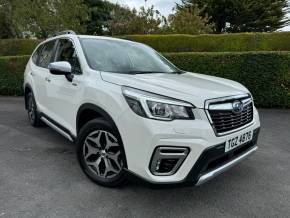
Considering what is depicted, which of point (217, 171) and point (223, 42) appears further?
point (223, 42)

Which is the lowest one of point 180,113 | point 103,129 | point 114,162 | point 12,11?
point 114,162

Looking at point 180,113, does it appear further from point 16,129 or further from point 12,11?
point 12,11

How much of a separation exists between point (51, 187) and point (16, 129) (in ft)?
9.11

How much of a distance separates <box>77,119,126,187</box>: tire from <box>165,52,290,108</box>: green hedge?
546 centimetres

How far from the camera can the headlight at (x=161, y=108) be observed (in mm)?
2650

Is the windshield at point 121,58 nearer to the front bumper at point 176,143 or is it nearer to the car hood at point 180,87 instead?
the car hood at point 180,87

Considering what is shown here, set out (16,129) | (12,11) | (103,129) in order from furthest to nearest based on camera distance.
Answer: (12,11) < (16,129) < (103,129)

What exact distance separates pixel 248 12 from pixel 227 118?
77.9ft

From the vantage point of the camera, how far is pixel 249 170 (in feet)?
12.7

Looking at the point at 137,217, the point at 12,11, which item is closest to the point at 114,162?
the point at 137,217

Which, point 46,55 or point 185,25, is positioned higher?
point 185,25

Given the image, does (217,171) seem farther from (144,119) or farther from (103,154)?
(103,154)

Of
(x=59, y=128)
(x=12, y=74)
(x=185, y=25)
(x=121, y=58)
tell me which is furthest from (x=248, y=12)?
(x=59, y=128)

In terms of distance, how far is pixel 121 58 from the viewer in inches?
153
